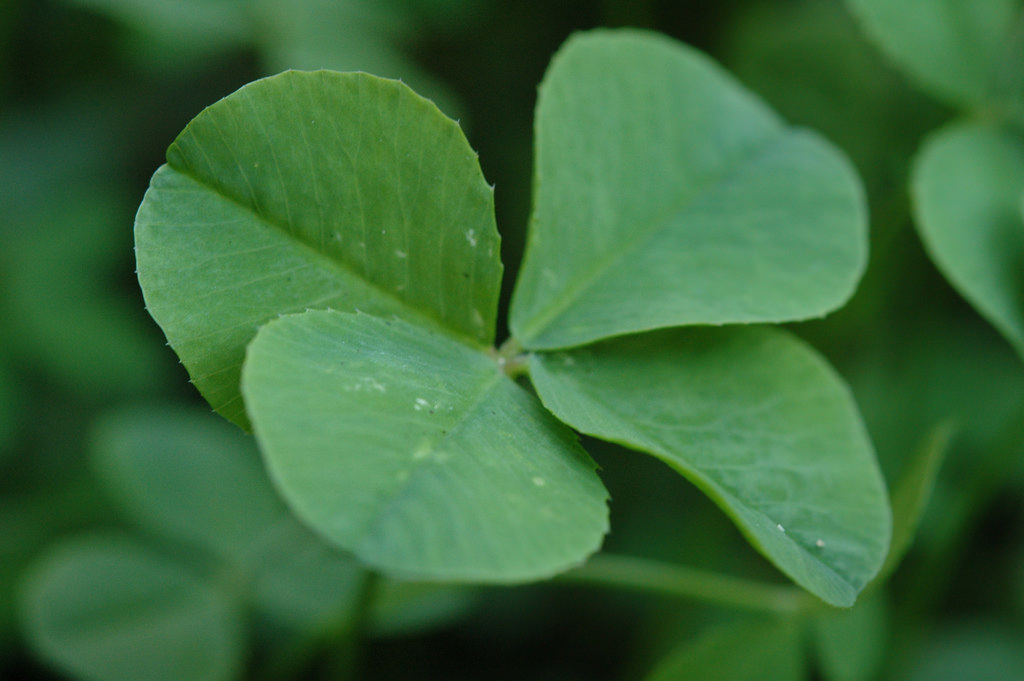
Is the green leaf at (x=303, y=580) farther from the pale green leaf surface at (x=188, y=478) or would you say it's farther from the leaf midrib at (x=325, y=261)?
the leaf midrib at (x=325, y=261)

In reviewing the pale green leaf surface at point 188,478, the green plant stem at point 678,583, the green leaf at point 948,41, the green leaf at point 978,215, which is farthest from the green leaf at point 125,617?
the green leaf at point 948,41

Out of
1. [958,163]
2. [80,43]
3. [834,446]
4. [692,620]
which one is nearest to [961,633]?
[692,620]

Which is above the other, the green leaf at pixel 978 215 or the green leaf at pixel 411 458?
the green leaf at pixel 411 458

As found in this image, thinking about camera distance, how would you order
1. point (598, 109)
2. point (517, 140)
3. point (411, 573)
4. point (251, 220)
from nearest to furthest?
point (411, 573) < point (251, 220) < point (598, 109) < point (517, 140)

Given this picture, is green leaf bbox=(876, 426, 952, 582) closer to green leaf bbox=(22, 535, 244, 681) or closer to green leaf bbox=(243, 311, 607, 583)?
green leaf bbox=(243, 311, 607, 583)

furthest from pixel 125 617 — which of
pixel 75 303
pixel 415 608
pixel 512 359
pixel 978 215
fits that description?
pixel 978 215

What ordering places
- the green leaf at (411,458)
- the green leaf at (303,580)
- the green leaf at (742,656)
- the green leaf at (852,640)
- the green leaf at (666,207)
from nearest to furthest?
the green leaf at (411,458) → the green leaf at (666,207) → the green leaf at (742,656) → the green leaf at (852,640) → the green leaf at (303,580)

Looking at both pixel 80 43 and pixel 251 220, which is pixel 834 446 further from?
pixel 80 43

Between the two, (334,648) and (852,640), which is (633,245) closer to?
(852,640)
